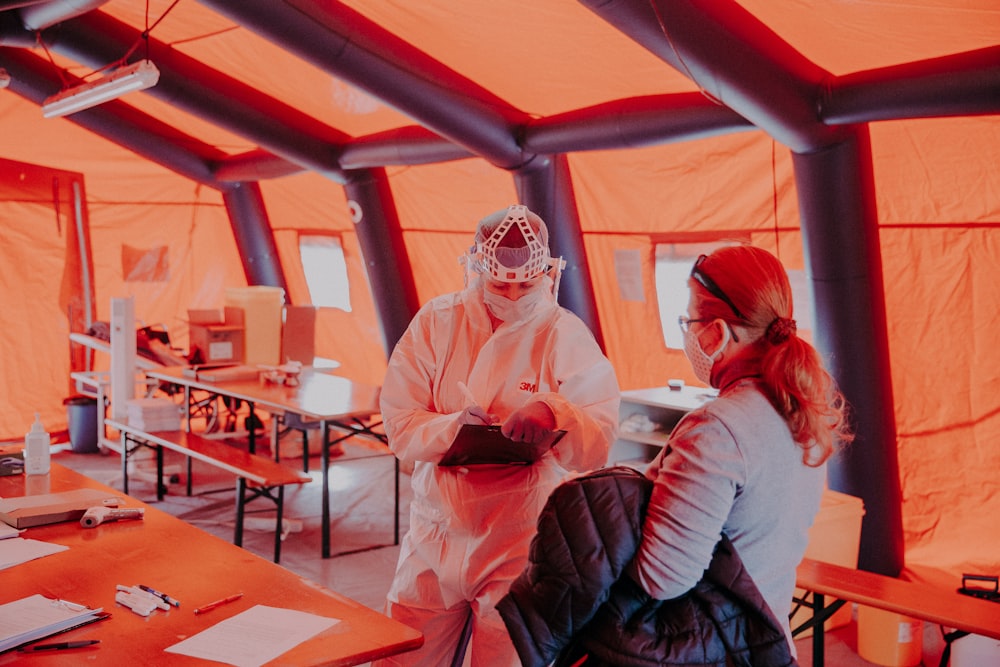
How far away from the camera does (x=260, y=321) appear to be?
23.0 ft

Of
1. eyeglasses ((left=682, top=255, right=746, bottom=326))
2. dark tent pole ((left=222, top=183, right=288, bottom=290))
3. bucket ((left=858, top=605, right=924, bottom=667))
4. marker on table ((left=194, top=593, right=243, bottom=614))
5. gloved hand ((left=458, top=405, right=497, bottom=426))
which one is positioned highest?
dark tent pole ((left=222, top=183, right=288, bottom=290))

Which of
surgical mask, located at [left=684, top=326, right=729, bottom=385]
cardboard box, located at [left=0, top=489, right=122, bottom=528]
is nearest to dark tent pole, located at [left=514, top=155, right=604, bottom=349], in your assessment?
cardboard box, located at [left=0, top=489, right=122, bottom=528]

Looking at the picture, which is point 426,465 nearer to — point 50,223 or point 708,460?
point 708,460

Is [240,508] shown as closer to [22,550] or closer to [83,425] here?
[22,550]

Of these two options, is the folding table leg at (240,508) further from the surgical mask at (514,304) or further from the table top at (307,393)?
the surgical mask at (514,304)

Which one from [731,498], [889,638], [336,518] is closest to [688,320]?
[731,498]

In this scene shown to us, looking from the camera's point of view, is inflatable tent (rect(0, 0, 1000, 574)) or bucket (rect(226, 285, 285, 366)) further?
bucket (rect(226, 285, 285, 366))

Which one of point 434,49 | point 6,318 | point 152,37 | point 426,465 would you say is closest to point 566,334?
point 426,465

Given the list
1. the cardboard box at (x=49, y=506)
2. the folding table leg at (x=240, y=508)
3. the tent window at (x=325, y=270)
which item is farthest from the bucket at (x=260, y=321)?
the cardboard box at (x=49, y=506)

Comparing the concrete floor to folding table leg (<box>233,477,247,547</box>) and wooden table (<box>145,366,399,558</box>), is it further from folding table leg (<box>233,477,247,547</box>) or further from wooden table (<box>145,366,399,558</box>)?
folding table leg (<box>233,477,247,547</box>)

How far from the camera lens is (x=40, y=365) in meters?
8.73

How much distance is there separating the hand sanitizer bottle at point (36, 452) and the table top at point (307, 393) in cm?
193

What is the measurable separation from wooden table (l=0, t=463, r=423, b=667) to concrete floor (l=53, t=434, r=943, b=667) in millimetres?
1884

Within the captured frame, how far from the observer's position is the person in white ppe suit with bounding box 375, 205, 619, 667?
7.47ft
